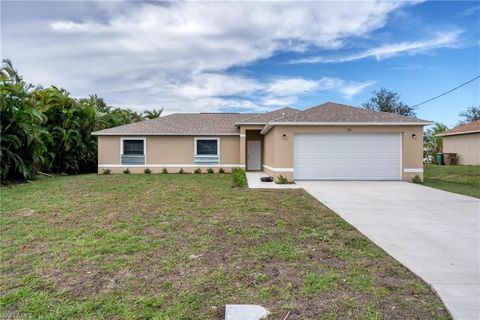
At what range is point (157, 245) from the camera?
5.25 meters

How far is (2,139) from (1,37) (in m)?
4.27

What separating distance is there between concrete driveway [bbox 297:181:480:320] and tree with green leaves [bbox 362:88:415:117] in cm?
3031

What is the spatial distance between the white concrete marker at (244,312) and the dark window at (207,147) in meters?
17.7

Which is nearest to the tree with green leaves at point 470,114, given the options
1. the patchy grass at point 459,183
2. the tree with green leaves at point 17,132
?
the patchy grass at point 459,183

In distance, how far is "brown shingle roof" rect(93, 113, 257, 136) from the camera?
66.7 ft

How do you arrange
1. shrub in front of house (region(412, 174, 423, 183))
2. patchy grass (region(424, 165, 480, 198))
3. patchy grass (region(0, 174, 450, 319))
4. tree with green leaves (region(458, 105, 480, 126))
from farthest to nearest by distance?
tree with green leaves (region(458, 105, 480, 126)), shrub in front of house (region(412, 174, 423, 183)), patchy grass (region(424, 165, 480, 198)), patchy grass (region(0, 174, 450, 319))

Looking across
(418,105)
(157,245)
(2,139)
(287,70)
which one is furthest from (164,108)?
(157,245)

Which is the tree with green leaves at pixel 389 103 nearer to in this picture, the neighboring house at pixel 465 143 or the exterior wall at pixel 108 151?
the neighboring house at pixel 465 143

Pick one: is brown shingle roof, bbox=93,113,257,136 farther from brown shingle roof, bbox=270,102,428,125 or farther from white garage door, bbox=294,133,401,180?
white garage door, bbox=294,133,401,180

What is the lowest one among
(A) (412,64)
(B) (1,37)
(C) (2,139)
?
(C) (2,139)

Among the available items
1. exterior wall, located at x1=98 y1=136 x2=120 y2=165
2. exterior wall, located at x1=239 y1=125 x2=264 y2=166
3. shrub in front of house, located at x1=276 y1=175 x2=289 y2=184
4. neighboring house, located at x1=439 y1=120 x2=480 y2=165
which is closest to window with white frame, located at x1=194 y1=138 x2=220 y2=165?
exterior wall, located at x1=239 y1=125 x2=264 y2=166

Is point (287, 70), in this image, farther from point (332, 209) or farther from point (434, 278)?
point (434, 278)

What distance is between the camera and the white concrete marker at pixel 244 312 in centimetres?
305

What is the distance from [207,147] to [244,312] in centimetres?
1792
